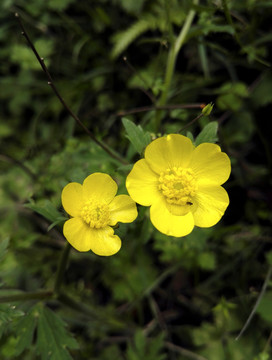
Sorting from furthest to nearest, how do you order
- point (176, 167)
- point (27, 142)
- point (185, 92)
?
point (27, 142) → point (185, 92) → point (176, 167)

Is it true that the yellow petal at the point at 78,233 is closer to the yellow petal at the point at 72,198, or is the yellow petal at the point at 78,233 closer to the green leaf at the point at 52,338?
the yellow petal at the point at 72,198

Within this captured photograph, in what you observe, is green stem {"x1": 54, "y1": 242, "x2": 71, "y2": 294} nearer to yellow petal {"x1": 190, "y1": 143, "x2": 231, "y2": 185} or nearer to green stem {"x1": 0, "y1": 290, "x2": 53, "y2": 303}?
green stem {"x1": 0, "y1": 290, "x2": 53, "y2": 303}

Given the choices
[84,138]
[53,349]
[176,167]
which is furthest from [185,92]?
[53,349]

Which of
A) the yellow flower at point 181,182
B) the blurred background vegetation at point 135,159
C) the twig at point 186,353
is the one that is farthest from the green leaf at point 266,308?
the yellow flower at point 181,182

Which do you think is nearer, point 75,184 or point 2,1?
point 75,184

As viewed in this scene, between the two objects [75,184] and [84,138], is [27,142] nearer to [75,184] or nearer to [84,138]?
[84,138]

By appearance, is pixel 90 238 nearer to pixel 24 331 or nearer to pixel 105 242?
pixel 105 242

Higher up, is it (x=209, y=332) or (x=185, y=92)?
(x=185, y=92)
